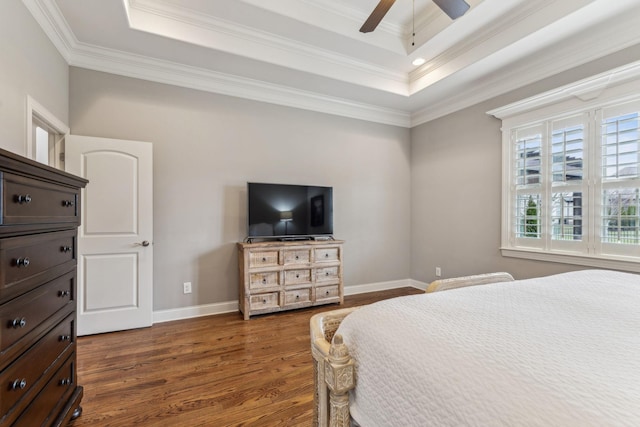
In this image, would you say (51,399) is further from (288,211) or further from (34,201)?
(288,211)

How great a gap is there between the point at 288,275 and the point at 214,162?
1608 millimetres

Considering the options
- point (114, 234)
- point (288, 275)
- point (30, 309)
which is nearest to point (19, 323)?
point (30, 309)

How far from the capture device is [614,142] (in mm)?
2582

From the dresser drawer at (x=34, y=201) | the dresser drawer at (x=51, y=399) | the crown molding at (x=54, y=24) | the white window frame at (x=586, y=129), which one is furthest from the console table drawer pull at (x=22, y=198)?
the white window frame at (x=586, y=129)

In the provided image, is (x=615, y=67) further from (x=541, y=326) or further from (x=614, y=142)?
(x=541, y=326)

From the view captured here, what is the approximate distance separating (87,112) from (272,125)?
1.93 m

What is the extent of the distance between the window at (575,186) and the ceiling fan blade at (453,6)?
5.43 feet

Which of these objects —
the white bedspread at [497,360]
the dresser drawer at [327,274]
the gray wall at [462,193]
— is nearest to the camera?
the white bedspread at [497,360]

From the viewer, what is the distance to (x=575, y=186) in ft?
9.30

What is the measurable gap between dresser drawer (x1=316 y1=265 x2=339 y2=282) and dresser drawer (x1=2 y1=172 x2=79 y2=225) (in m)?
2.54

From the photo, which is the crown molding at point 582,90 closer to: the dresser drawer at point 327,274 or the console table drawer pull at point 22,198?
the dresser drawer at point 327,274

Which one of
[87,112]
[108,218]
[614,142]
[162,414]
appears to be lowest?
[162,414]

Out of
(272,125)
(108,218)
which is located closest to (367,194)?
(272,125)

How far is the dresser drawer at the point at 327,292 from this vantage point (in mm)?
3650
